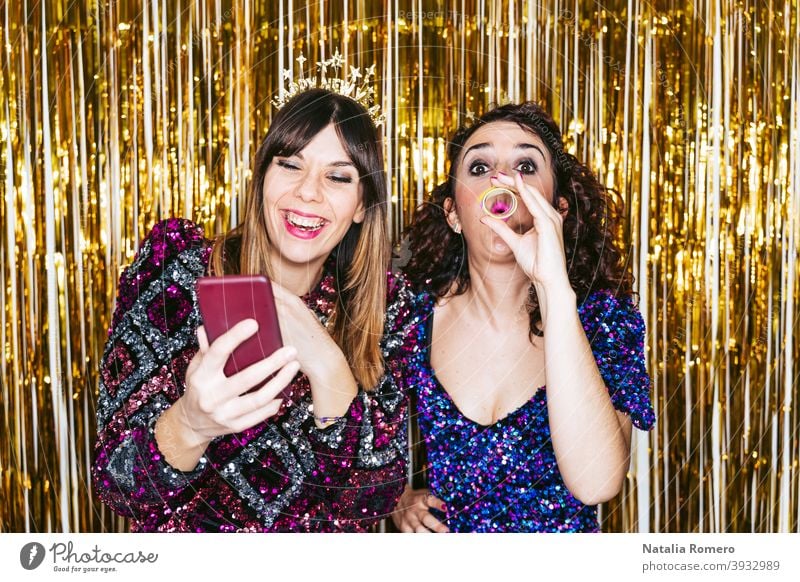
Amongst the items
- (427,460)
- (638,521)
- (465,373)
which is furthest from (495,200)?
(638,521)

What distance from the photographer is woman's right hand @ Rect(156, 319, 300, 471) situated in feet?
2.13

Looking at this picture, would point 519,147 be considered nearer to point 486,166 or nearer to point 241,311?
point 486,166

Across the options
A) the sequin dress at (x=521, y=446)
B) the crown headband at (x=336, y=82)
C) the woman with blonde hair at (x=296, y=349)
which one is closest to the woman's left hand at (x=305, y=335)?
the woman with blonde hair at (x=296, y=349)

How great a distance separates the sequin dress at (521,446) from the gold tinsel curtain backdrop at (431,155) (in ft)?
0.21

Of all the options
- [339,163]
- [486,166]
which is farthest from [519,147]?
[339,163]

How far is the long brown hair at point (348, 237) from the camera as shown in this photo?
2.41 feet

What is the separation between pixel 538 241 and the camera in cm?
73

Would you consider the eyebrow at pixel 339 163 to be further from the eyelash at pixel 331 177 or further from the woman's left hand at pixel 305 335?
the woman's left hand at pixel 305 335

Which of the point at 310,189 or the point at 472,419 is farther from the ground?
the point at 310,189

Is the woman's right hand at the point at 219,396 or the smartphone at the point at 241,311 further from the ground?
the smartphone at the point at 241,311

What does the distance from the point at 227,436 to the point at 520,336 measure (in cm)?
32

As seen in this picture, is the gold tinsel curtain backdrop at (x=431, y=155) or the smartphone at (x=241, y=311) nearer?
the smartphone at (x=241, y=311)

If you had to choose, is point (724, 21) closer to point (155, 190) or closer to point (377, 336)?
point (377, 336)
